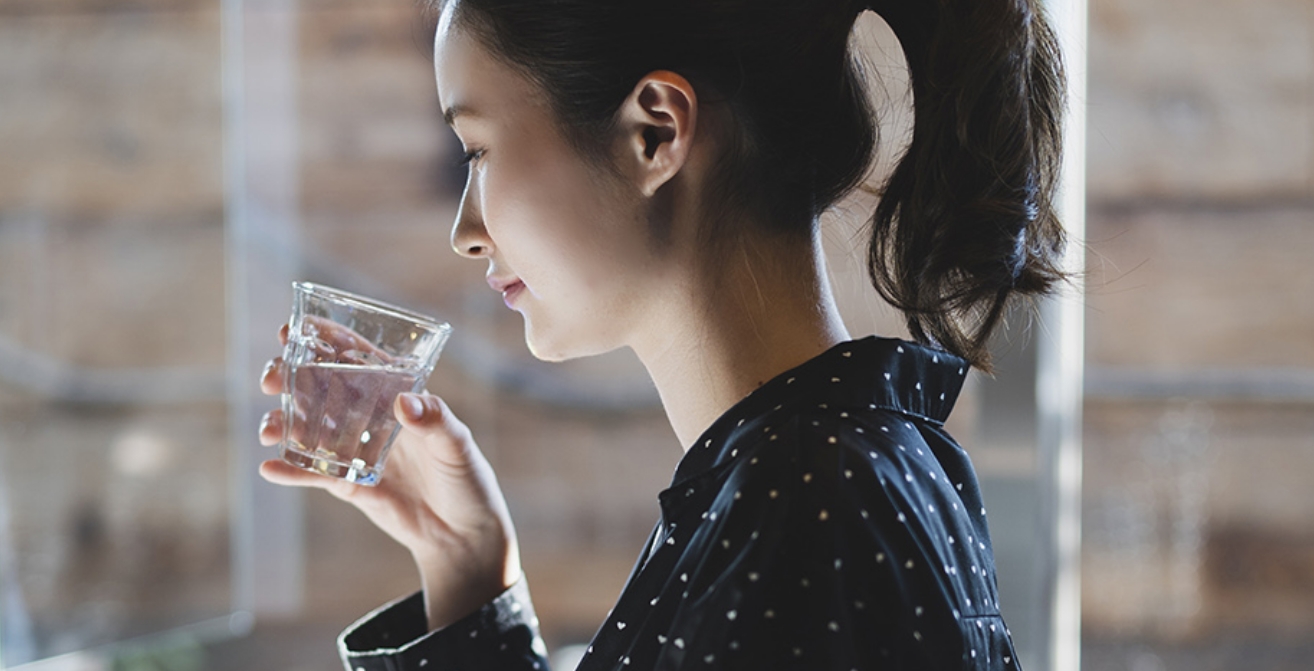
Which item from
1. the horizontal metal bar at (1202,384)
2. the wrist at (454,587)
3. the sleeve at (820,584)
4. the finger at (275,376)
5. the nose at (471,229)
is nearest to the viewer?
the sleeve at (820,584)

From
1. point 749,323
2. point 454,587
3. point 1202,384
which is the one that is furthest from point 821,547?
point 1202,384

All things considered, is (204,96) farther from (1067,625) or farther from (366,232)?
(1067,625)

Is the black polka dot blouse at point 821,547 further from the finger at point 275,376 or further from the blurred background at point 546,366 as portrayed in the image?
the blurred background at point 546,366

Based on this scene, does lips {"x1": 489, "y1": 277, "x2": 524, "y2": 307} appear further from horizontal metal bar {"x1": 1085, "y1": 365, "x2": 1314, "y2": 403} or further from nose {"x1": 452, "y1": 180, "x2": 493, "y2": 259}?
horizontal metal bar {"x1": 1085, "y1": 365, "x2": 1314, "y2": 403}

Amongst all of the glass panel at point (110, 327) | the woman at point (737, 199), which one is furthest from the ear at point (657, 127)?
the glass panel at point (110, 327)

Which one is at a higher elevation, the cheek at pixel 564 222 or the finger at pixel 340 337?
the cheek at pixel 564 222

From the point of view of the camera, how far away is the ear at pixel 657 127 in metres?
0.77

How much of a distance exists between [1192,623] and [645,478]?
2.94 feet

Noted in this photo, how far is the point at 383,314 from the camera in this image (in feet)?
3.11

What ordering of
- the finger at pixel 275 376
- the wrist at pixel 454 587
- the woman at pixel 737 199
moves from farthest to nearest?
the wrist at pixel 454 587 → the finger at pixel 275 376 → the woman at pixel 737 199

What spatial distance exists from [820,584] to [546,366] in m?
1.72

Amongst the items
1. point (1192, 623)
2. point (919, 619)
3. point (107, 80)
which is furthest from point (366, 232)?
point (919, 619)

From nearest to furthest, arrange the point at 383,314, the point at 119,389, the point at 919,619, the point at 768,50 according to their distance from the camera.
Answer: the point at 919,619 → the point at 768,50 → the point at 383,314 → the point at 119,389

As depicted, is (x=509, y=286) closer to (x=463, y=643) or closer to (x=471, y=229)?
(x=471, y=229)
